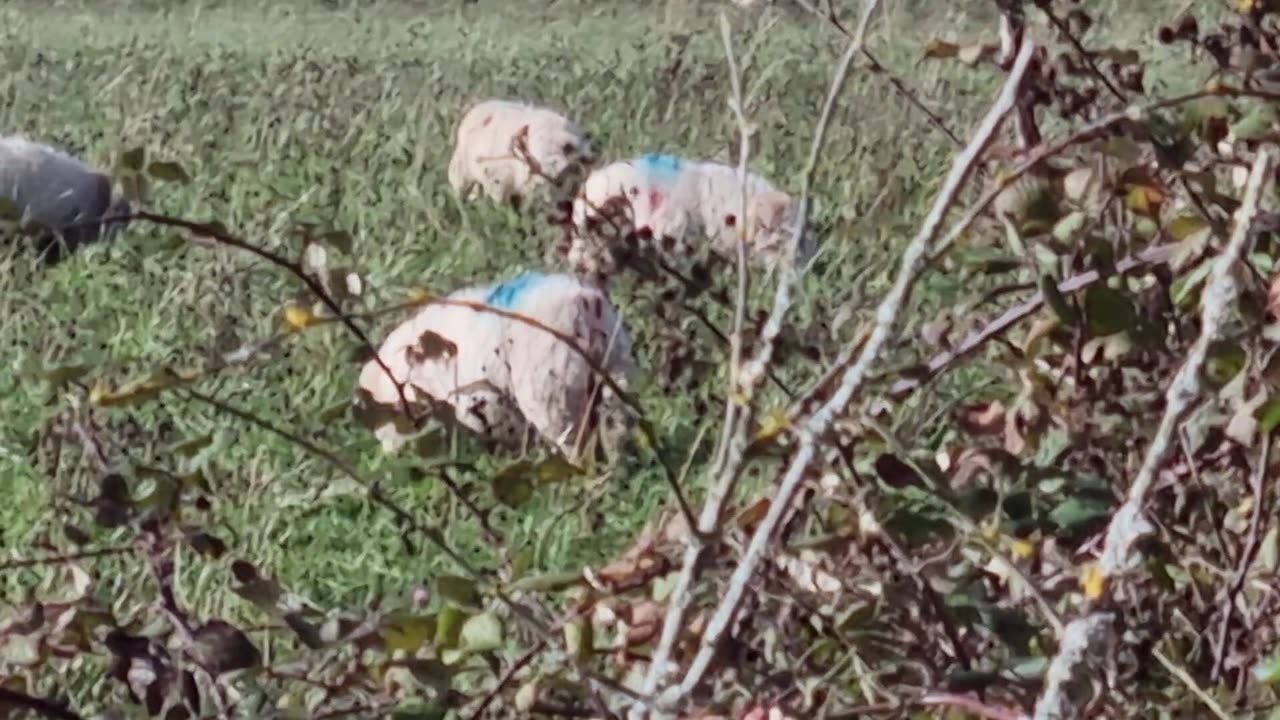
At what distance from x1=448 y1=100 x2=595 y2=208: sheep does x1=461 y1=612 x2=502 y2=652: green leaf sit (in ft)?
12.4

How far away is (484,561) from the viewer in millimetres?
3121

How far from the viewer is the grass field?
3074 millimetres

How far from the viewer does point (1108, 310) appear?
143cm

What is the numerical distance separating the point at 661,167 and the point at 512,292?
1503mm

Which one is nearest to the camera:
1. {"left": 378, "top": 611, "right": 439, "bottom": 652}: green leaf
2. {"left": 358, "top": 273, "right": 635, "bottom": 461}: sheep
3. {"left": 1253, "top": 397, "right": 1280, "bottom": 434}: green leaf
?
{"left": 1253, "top": 397, "right": 1280, "bottom": 434}: green leaf

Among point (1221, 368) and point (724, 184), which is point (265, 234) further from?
point (1221, 368)

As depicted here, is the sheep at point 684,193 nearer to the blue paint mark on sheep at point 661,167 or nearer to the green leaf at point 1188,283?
the blue paint mark on sheep at point 661,167

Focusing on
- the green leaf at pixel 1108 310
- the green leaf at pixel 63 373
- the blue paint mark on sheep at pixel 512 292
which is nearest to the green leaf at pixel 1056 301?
the green leaf at pixel 1108 310

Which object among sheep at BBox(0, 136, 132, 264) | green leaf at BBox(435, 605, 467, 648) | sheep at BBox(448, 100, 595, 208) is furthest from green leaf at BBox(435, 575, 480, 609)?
sheep at BBox(0, 136, 132, 264)

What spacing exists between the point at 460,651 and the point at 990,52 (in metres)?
0.66

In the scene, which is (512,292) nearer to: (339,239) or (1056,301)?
(339,239)

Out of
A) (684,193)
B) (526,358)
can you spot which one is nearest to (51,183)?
(684,193)

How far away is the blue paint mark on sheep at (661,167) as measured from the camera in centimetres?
532

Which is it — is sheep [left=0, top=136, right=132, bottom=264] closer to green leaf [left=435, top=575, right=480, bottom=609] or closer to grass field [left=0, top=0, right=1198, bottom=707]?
grass field [left=0, top=0, right=1198, bottom=707]
